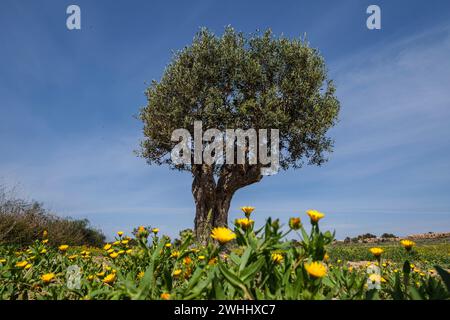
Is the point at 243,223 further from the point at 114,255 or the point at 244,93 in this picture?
the point at 244,93

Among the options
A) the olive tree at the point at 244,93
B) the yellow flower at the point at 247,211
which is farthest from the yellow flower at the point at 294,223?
the olive tree at the point at 244,93

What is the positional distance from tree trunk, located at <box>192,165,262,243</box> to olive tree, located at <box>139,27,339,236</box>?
0.44 ft

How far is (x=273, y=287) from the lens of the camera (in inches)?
77.4

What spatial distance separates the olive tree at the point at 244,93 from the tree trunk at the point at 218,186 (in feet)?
0.44

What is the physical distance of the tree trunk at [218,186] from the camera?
19531mm

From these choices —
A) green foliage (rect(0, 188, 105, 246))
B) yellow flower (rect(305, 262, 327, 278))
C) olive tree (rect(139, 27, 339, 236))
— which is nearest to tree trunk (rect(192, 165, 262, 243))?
olive tree (rect(139, 27, 339, 236))

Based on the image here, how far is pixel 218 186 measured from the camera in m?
20.2

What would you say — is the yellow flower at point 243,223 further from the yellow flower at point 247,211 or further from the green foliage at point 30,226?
the green foliage at point 30,226

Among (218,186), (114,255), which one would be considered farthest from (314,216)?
(218,186)

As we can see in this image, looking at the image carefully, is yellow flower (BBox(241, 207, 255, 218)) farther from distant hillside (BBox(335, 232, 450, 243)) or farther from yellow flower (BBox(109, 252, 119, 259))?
distant hillside (BBox(335, 232, 450, 243))
